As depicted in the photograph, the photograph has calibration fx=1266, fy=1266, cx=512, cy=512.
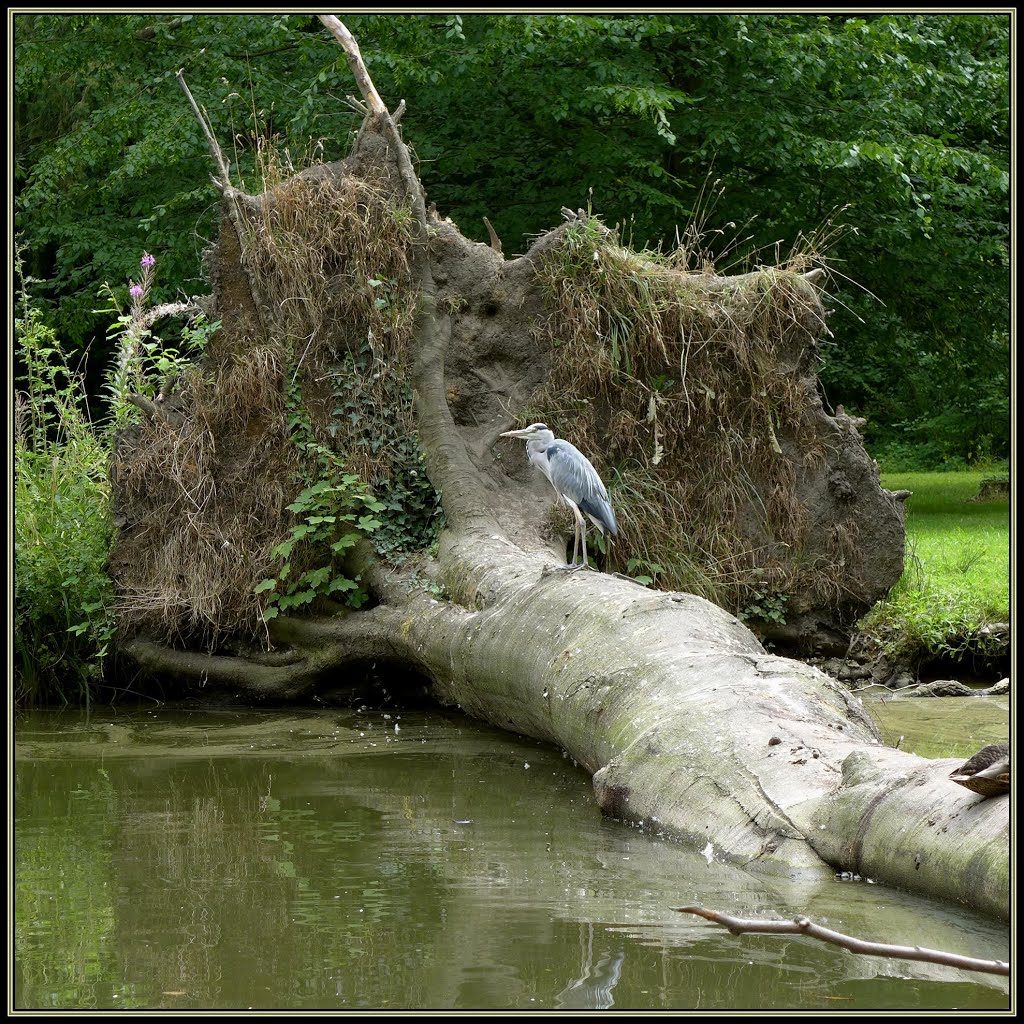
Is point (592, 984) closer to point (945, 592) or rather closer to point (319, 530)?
point (319, 530)

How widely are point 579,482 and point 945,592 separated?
3.46m

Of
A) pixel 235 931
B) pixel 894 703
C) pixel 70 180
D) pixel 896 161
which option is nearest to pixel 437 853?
pixel 235 931

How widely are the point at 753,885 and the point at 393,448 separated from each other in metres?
4.95

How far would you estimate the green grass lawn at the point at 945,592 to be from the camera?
343 inches

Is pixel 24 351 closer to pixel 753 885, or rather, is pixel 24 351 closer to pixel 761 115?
pixel 753 885

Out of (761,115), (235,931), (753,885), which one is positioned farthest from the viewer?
(761,115)

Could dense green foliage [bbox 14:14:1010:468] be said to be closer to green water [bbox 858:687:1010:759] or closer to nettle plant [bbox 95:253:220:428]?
nettle plant [bbox 95:253:220:428]

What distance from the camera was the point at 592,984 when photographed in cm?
348

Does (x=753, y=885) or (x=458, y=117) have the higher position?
(x=458, y=117)

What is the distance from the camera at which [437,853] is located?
4.91 meters

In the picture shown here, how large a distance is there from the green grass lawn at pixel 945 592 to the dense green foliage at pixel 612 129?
8.16 feet

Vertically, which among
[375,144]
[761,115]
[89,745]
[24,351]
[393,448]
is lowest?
[89,745]

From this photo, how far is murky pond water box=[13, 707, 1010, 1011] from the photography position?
11.4ft

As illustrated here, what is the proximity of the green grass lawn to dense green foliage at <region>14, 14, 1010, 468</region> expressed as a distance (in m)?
2.49
